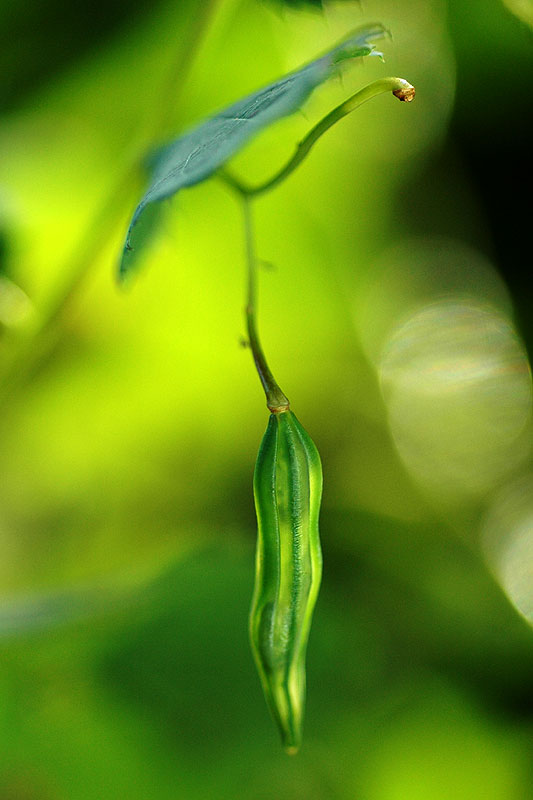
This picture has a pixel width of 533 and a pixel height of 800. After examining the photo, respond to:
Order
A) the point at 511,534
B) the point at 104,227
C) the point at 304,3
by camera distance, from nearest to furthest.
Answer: the point at 304,3, the point at 104,227, the point at 511,534

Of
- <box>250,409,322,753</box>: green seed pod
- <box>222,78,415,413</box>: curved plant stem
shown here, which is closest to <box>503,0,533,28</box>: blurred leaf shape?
<box>222,78,415,413</box>: curved plant stem

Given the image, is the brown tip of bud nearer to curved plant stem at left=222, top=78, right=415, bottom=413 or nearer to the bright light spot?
curved plant stem at left=222, top=78, right=415, bottom=413

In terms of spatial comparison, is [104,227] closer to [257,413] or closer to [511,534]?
[257,413]

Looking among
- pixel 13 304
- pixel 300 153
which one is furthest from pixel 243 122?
pixel 13 304

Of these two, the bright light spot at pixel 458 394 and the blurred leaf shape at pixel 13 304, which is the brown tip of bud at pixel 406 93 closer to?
the blurred leaf shape at pixel 13 304

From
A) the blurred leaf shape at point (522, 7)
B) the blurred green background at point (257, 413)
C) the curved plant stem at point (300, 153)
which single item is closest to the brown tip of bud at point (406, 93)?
the curved plant stem at point (300, 153)

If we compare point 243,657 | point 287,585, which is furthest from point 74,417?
point 287,585
